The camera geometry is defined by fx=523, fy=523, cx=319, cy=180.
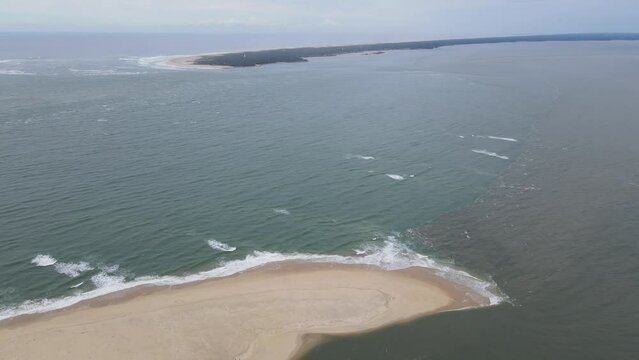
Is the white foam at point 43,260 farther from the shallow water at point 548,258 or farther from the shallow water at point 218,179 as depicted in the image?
the shallow water at point 548,258

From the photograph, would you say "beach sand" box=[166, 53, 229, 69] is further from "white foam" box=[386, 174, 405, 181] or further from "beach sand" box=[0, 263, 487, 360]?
"beach sand" box=[0, 263, 487, 360]

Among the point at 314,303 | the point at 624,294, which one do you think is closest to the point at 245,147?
the point at 314,303

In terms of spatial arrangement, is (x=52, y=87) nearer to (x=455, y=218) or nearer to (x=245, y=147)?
(x=245, y=147)

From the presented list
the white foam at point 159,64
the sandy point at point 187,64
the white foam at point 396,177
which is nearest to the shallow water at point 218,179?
the white foam at point 396,177

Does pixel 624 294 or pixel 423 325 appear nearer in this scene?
pixel 423 325

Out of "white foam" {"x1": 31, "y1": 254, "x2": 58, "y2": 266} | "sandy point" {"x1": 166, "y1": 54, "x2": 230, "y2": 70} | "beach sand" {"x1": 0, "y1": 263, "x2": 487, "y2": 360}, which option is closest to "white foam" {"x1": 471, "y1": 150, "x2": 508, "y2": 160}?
"beach sand" {"x1": 0, "y1": 263, "x2": 487, "y2": 360}

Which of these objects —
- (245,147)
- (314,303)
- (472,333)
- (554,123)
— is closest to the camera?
(472,333)
